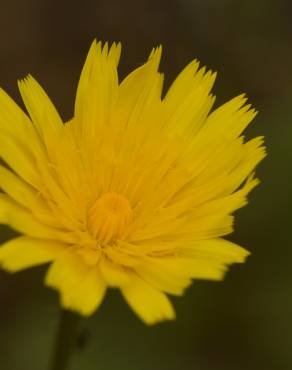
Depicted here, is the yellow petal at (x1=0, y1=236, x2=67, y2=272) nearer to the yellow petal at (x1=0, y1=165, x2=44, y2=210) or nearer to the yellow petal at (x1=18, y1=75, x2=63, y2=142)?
the yellow petal at (x1=0, y1=165, x2=44, y2=210)

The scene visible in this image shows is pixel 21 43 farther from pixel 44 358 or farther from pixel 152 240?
pixel 152 240

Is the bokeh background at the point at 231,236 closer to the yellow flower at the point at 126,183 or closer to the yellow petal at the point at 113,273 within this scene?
the yellow flower at the point at 126,183

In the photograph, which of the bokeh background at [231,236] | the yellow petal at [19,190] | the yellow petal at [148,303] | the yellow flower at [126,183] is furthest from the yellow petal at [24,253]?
the bokeh background at [231,236]

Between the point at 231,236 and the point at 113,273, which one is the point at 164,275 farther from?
the point at 231,236

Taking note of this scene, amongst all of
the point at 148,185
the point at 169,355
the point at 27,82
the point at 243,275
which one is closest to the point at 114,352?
the point at 169,355

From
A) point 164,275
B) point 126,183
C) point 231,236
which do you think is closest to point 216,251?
point 164,275

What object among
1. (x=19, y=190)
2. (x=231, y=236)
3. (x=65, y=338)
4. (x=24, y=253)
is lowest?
(x=65, y=338)
